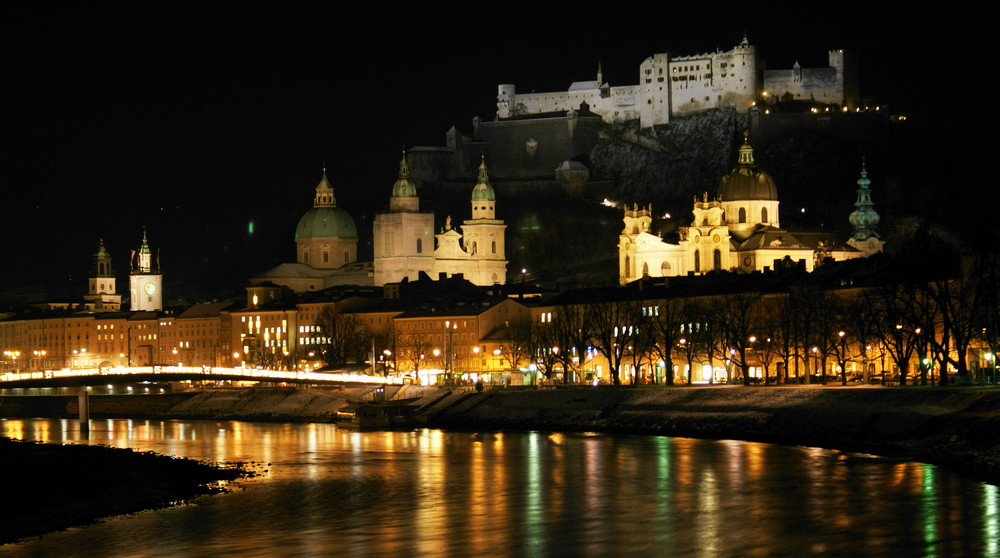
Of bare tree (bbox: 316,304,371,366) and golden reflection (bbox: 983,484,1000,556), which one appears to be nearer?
golden reflection (bbox: 983,484,1000,556)

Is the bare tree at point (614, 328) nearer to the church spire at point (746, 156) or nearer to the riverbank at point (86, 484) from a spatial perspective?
the riverbank at point (86, 484)

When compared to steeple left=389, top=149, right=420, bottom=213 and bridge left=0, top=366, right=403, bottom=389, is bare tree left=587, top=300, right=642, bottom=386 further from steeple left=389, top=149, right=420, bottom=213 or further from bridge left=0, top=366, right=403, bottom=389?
steeple left=389, top=149, right=420, bottom=213

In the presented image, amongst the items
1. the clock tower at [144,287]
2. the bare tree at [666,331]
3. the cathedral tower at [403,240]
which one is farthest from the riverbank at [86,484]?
the clock tower at [144,287]

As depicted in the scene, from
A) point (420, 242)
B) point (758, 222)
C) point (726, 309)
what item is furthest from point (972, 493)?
point (420, 242)

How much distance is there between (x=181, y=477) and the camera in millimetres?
49062

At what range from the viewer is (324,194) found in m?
160

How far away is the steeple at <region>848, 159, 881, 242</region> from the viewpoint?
123 meters

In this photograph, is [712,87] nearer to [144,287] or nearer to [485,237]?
[485,237]

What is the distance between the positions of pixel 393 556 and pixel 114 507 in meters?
9.97

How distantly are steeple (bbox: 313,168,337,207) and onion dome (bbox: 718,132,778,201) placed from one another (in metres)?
41.9

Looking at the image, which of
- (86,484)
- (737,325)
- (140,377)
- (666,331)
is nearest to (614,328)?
(737,325)

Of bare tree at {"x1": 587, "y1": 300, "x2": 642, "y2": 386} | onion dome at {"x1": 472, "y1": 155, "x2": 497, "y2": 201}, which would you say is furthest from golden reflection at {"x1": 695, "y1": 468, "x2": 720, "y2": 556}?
onion dome at {"x1": 472, "y1": 155, "x2": 497, "y2": 201}

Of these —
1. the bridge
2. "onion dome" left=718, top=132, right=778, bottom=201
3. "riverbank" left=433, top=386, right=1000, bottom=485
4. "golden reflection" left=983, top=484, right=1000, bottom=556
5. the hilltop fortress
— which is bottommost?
"golden reflection" left=983, top=484, right=1000, bottom=556

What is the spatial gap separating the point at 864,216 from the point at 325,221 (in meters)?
51.9
